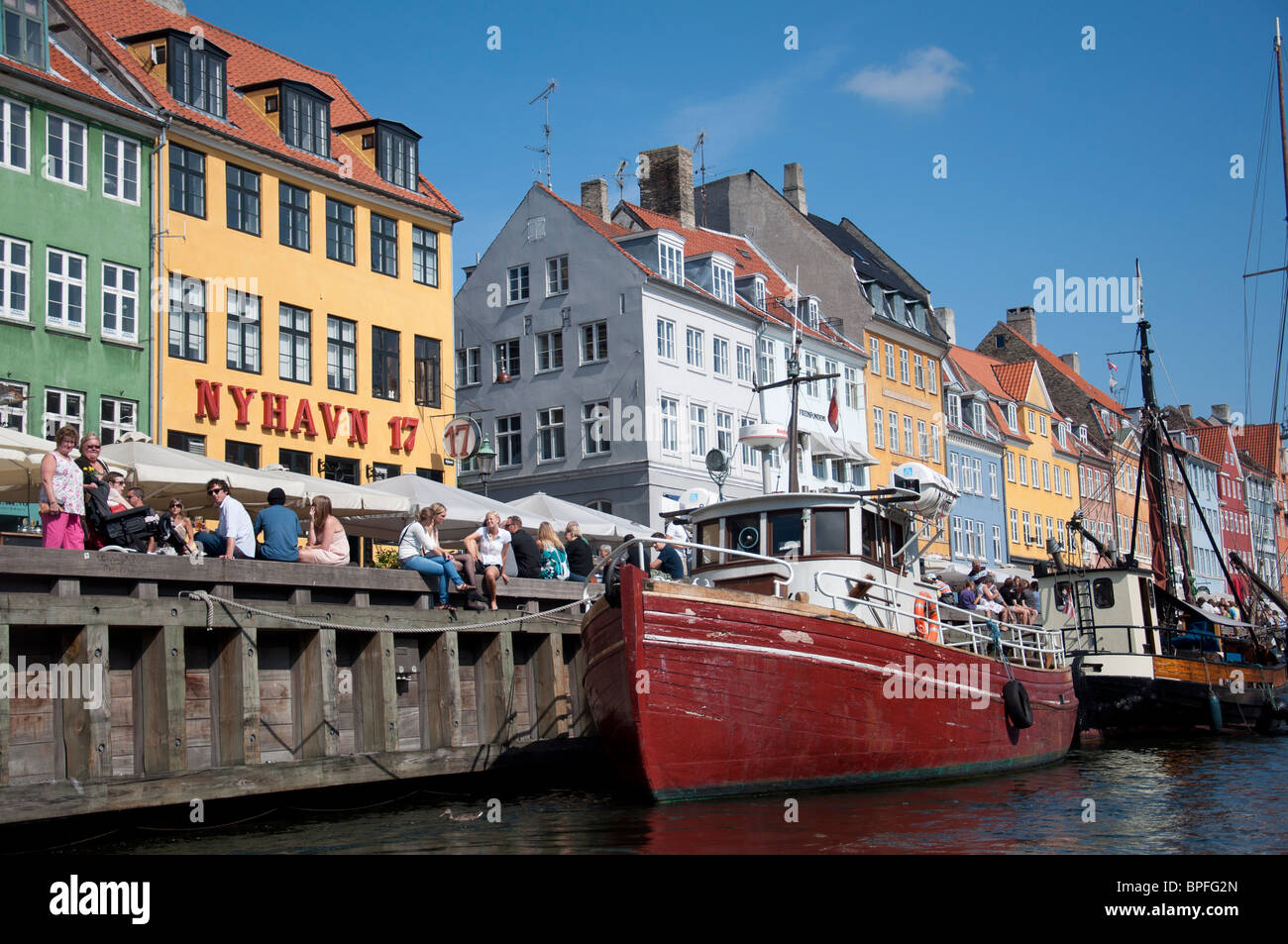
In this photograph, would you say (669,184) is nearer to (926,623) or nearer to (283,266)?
(283,266)

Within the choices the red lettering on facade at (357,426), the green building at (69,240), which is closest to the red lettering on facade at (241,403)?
the green building at (69,240)

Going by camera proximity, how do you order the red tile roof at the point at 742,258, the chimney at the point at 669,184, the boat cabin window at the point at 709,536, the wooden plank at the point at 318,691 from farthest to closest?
1. the chimney at the point at 669,184
2. the red tile roof at the point at 742,258
3. the boat cabin window at the point at 709,536
4. the wooden plank at the point at 318,691

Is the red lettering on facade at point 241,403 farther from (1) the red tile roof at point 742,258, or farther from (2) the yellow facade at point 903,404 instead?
(2) the yellow facade at point 903,404

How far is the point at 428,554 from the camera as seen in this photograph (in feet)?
56.0

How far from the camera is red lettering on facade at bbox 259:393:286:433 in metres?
29.7

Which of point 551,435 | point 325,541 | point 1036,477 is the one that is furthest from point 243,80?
point 1036,477

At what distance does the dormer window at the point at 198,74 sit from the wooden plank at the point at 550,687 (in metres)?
16.8

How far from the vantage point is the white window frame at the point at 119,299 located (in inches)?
1058

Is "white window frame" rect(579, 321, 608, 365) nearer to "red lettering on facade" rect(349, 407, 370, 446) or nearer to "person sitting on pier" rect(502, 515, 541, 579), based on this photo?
"red lettering on facade" rect(349, 407, 370, 446)

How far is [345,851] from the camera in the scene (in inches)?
452

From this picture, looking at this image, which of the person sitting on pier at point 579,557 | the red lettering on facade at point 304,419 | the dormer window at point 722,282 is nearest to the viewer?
the person sitting on pier at point 579,557
